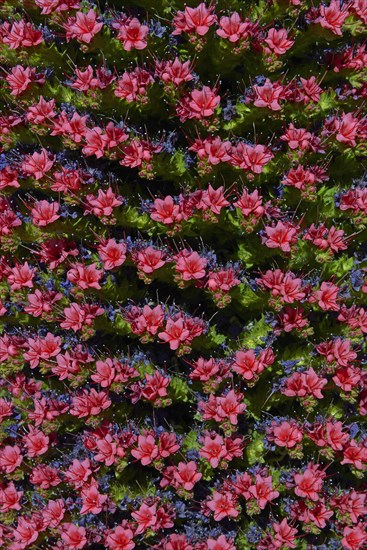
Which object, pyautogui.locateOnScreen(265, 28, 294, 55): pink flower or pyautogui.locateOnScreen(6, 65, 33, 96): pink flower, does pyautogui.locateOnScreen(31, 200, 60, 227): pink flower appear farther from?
pyautogui.locateOnScreen(265, 28, 294, 55): pink flower

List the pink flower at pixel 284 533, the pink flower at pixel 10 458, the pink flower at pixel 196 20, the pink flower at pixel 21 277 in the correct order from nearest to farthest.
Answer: the pink flower at pixel 196 20
the pink flower at pixel 284 533
the pink flower at pixel 21 277
the pink flower at pixel 10 458

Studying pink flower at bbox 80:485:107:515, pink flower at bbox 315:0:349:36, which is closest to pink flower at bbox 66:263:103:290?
pink flower at bbox 80:485:107:515

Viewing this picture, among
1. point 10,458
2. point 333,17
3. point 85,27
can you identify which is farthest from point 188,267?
point 10,458

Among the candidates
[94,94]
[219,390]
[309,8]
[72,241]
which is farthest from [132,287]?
[309,8]

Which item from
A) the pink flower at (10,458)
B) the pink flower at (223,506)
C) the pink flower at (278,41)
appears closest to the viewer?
the pink flower at (278,41)

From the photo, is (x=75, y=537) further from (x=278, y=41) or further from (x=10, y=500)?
(x=278, y=41)

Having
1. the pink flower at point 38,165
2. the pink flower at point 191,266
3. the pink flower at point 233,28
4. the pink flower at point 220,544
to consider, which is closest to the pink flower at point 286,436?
the pink flower at point 220,544

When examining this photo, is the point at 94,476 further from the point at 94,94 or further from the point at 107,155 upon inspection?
the point at 94,94

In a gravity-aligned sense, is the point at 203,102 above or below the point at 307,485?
above

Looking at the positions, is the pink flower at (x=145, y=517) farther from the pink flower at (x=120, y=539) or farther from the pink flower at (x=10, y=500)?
the pink flower at (x=10, y=500)
